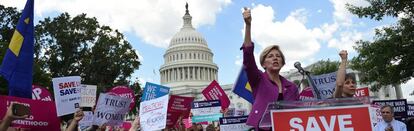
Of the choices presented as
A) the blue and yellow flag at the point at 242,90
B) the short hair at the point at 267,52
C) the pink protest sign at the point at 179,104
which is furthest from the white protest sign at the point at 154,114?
the pink protest sign at the point at 179,104

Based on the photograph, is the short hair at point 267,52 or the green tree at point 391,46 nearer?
the short hair at point 267,52

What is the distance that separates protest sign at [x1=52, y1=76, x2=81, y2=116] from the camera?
7.31 m

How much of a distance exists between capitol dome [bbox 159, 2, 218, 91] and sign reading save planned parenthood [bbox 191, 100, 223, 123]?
300 ft

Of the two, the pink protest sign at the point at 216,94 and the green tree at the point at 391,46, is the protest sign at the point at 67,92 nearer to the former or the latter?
the pink protest sign at the point at 216,94

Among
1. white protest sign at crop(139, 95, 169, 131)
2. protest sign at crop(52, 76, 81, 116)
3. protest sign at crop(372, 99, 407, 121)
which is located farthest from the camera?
protest sign at crop(372, 99, 407, 121)

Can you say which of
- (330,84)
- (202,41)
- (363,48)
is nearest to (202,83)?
(202,41)

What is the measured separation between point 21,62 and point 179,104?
5136 millimetres

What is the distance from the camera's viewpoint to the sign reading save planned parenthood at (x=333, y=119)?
2.83m

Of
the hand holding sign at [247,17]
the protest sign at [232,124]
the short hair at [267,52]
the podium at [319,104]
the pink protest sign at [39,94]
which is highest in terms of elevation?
the hand holding sign at [247,17]

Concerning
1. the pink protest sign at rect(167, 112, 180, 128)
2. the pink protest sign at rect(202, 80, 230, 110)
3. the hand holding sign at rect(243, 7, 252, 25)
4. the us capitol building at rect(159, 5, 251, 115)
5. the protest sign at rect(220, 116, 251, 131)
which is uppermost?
the us capitol building at rect(159, 5, 251, 115)

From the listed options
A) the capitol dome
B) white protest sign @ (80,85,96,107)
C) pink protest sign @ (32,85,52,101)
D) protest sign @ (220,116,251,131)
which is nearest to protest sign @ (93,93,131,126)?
pink protest sign @ (32,85,52,101)

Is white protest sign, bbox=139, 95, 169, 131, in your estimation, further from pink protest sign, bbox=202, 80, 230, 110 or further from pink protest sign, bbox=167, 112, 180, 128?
pink protest sign, bbox=202, 80, 230, 110

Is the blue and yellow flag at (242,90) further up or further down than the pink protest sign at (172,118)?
further up

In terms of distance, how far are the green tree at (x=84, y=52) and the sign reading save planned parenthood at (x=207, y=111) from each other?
24072mm
